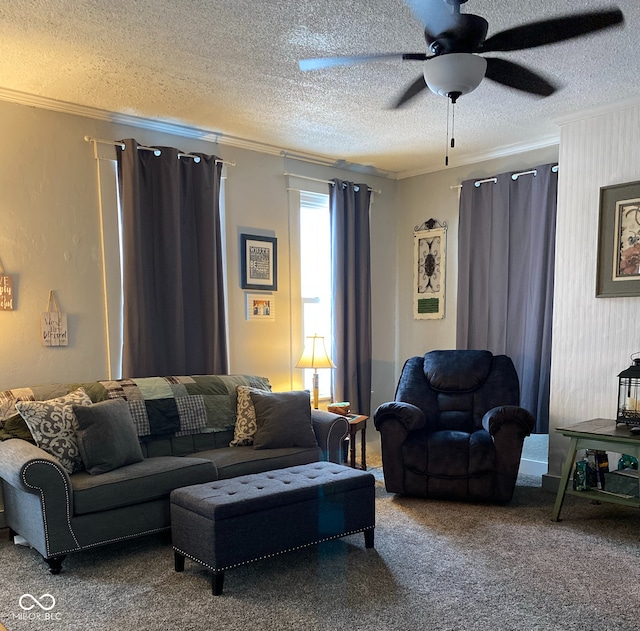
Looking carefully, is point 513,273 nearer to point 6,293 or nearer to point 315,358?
point 315,358

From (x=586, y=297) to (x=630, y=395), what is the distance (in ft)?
2.33

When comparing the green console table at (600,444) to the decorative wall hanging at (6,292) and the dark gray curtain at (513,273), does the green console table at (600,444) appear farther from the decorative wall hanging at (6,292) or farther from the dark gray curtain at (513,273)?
the decorative wall hanging at (6,292)

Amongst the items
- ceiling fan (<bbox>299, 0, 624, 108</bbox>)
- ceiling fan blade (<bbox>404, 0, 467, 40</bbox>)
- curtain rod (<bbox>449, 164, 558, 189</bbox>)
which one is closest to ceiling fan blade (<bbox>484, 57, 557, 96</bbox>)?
ceiling fan (<bbox>299, 0, 624, 108</bbox>)

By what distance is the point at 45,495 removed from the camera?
8.64ft

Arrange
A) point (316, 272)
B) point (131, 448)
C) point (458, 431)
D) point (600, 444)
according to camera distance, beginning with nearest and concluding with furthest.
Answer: point (131, 448) < point (600, 444) < point (458, 431) < point (316, 272)

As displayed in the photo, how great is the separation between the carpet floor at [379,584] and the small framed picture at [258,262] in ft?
6.97

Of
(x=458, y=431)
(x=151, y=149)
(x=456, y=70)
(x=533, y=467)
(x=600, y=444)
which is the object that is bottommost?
(x=533, y=467)

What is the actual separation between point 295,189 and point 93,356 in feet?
7.06

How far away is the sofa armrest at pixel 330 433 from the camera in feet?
12.4

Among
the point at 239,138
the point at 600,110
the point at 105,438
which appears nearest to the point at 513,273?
the point at 600,110

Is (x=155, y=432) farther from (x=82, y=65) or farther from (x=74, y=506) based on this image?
(x=82, y=65)

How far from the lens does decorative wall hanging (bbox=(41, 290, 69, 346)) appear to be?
142 inches

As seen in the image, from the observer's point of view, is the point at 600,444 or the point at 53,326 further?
the point at 53,326

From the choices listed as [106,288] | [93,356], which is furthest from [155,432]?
[106,288]
